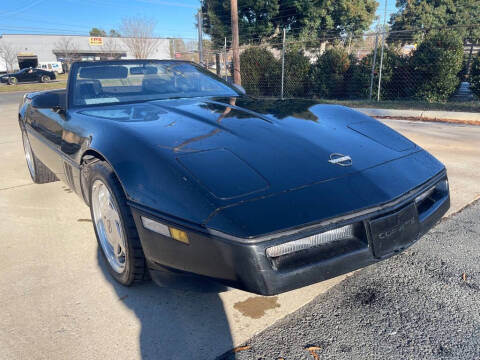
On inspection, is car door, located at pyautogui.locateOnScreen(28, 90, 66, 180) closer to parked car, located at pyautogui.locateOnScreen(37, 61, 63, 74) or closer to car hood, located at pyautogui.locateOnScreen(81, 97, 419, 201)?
car hood, located at pyautogui.locateOnScreen(81, 97, 419, 201)

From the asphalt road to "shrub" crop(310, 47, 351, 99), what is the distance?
11.3m

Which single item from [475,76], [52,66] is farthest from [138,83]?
[52,66]

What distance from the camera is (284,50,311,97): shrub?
44.1ft

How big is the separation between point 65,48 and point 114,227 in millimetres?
55184

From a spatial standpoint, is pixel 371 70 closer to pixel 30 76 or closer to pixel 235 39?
pixel 235 39

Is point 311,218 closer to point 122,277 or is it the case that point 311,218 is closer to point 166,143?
point 166,143

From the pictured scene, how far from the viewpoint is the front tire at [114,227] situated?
183 centimetres

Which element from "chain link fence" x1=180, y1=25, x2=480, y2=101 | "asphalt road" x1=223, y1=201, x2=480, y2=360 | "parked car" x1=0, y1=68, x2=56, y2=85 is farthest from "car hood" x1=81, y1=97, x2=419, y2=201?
"parked car" x1=0, y1=68, x2=56, y2=85

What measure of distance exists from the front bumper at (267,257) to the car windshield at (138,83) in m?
1.51

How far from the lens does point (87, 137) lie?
227 cm

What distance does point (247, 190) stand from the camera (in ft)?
5.17

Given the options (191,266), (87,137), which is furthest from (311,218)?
(87,137)

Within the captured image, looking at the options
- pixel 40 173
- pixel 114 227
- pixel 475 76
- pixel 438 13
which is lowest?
pixel 40 173

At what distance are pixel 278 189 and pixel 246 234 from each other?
0.29 meters
